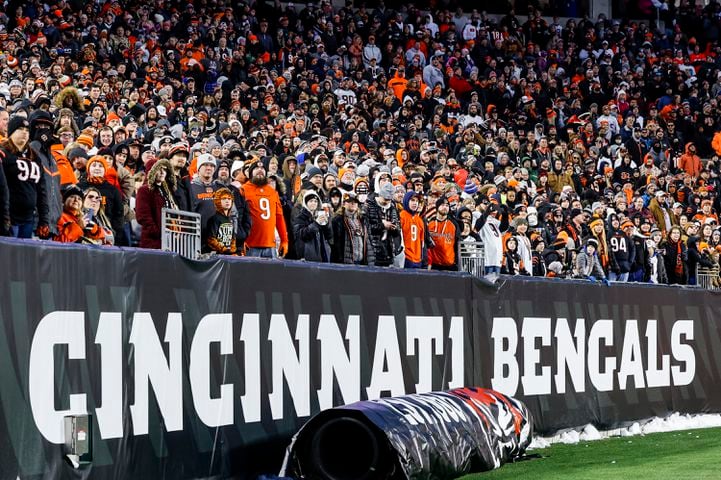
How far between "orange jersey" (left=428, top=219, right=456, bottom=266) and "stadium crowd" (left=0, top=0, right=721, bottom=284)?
2 centimetres

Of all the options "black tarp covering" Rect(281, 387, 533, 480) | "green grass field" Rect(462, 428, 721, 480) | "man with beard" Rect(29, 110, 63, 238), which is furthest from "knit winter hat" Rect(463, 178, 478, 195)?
"man with beard" Rect(29, 110, 63, 238)

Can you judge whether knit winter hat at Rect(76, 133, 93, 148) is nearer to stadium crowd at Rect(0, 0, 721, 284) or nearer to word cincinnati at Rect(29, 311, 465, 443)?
stadium crowd at Rect(0, 0, 721, 284)

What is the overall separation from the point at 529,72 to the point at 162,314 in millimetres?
24525

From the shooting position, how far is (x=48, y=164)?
10820 millimetres

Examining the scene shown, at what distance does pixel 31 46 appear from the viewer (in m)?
22.1

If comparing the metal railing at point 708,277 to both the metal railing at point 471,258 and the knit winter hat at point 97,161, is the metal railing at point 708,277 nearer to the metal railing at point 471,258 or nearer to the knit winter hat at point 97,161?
the metal railing at point 471,258

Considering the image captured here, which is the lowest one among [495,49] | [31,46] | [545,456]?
[545,456]

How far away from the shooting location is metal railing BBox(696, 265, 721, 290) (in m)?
20.3

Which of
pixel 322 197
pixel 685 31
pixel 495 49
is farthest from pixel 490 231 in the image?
pixel 685 31

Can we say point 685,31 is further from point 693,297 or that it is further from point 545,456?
point 545,456

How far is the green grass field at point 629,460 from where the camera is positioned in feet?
40.2

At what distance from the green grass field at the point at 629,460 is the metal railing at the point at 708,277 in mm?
3766

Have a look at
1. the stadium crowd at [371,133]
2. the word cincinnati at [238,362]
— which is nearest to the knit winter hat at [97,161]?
the stadium crowd at [371,133]

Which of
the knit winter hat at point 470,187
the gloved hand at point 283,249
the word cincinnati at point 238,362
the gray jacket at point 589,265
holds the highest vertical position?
the knit winter hat at point 470,187
